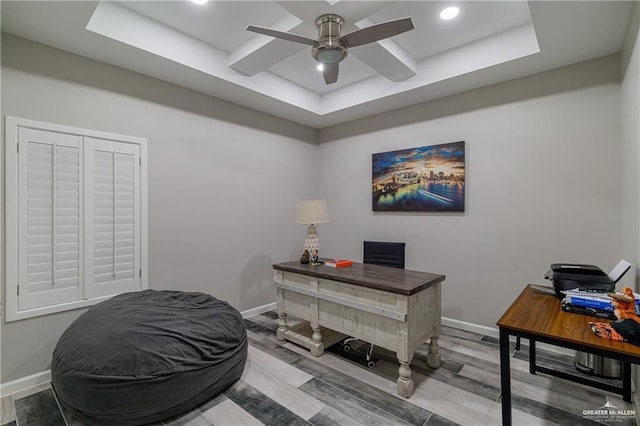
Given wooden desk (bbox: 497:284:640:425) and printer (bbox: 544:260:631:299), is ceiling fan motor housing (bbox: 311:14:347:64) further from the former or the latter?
printer (bbox: 544:260:631:299)

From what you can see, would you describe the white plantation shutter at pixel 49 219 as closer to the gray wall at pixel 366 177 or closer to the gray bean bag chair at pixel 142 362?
the gray wall at pixel 366 177

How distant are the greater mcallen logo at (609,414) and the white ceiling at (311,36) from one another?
2667 millimetres

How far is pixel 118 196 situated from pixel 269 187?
1.84 metres

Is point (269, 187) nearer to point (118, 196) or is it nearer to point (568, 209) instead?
point (118, 196)

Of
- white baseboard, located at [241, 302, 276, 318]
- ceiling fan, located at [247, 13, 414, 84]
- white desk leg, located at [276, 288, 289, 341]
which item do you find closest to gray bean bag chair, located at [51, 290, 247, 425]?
white desk leg, located at [276, 288, 289, 341]

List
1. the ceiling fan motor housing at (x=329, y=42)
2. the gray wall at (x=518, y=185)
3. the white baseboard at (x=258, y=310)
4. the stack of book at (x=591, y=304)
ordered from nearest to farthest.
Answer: the stack of book at (x=591, y=304) → the ceiling fan motor housing at (x=329, y=42) → the gray wall at (x=518, y=185) → the white baseboard at (x=258, y=310)

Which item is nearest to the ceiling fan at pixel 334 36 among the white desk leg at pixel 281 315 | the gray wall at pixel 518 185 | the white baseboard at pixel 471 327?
the gray wall at pixel 518 185

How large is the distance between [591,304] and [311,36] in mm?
2720

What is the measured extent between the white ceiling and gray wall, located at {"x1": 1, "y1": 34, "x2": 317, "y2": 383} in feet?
0.67

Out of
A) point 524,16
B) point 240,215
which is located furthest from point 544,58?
point 240,215

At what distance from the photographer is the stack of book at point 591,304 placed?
164cm

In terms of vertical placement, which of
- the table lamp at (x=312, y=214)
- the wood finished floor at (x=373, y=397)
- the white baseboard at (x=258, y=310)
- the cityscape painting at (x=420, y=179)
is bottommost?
the wood finished floor at (x=373, y=397)

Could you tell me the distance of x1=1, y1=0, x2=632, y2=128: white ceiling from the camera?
2.16 metres

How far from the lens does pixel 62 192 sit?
2527 millimetres
